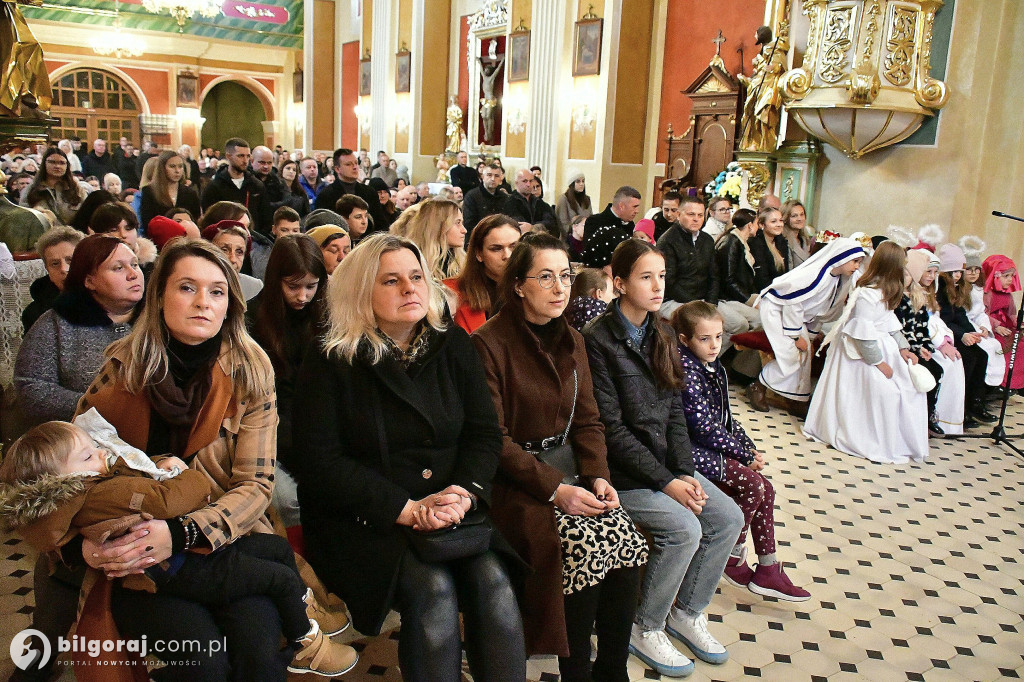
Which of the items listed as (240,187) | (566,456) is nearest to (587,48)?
(240,187)

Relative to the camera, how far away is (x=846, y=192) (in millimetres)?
8422

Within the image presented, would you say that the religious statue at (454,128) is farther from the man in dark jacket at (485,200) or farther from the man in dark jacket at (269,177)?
the man in dark jacket at (269,177)

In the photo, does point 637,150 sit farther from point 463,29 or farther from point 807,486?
point 807,486

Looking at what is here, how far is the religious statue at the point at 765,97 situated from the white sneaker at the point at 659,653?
6924 mm

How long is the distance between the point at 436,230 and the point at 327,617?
210 centimetres

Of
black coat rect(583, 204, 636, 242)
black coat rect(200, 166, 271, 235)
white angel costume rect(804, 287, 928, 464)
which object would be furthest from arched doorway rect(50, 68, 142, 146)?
white angel costume rect(804, 287, 928, 464)

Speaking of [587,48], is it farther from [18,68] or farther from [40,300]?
[40,300]

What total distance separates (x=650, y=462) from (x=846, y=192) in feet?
21.9

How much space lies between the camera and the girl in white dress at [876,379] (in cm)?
491

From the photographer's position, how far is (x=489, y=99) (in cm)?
1681

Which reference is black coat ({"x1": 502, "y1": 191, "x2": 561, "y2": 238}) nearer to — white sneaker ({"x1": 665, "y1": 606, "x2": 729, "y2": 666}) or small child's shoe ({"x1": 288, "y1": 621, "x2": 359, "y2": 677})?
white sneaker ({"x1": 665, "y1": 606, "x2": 729, "y2": 666})

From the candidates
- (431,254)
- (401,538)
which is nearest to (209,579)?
(401,538)

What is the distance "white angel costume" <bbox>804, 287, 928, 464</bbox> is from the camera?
496 cm

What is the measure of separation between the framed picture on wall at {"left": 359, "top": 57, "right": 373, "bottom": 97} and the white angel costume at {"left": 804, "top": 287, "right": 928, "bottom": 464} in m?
17.7
